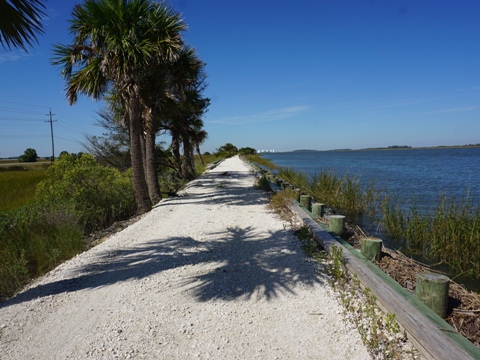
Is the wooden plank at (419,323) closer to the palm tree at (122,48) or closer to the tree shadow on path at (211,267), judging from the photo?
the tree shadow on path at (211,267)

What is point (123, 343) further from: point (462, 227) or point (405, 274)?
point (462, 227)

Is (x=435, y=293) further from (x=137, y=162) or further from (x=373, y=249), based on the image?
(x=137, y=162)

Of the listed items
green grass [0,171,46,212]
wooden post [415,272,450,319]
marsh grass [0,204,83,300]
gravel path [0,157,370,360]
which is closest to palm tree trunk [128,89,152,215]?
marsh grass [0,204,83,300]

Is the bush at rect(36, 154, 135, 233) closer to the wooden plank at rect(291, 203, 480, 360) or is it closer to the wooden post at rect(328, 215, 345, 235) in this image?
the wooden post at rect(328, 215, 345, 235)

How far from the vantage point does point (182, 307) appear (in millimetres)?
3686

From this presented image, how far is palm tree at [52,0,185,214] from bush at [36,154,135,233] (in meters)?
0.90

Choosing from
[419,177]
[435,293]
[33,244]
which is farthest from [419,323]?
[419,177]

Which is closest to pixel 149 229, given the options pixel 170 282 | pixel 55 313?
pixel 170 282

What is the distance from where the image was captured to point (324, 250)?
528 centimetres

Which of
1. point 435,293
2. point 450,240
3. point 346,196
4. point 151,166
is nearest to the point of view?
point 435,293

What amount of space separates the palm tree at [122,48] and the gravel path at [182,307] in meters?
5.26

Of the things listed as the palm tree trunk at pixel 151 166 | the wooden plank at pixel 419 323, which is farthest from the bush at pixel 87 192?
the wooden plank at pixel 419 323

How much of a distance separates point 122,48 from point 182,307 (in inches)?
299

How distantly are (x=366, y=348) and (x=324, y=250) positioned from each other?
247cm
